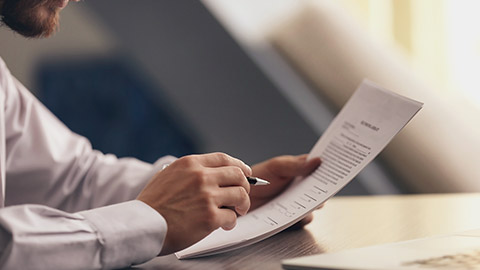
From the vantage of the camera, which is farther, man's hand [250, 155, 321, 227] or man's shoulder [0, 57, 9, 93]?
man's shoulder [0, 57, 9, 93]

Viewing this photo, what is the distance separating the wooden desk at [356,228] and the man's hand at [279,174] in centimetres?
7

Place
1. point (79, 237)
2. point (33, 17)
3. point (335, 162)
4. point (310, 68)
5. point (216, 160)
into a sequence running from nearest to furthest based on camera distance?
point (79, 237)
point (216, 160)
point (335, 162)
point (33, 17)
point (310, 68)

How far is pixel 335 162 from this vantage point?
2.79 ft

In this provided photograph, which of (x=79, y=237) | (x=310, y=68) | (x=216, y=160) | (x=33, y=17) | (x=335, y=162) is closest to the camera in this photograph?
(x=79, y=237)

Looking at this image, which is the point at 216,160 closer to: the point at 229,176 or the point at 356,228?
the point at 229,176

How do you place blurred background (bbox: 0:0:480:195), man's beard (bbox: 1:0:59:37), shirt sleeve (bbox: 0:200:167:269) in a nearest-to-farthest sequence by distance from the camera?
shirt sleeve (bbox: 0:200:167:269) < man's beard (bbox: 1:0:59:37) < blurred background (bbox: 0:0:480:195)

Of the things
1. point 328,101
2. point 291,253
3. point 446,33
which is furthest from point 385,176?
point 291,253

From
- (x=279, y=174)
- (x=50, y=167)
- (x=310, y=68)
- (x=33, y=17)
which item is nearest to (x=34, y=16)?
(x=33, y=17)

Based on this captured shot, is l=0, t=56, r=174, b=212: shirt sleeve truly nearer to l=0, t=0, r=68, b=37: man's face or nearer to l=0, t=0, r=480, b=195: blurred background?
l=0, t=0, r=68, b=37: man's face

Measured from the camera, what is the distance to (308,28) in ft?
6.94

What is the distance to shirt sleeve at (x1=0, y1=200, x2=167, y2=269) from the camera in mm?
583

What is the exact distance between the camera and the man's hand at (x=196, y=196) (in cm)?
67

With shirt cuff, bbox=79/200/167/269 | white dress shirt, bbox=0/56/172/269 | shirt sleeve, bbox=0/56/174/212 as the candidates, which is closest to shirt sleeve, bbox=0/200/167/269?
shirt cuff, bbox=79/200/167/269

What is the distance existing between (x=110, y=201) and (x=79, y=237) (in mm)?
449
